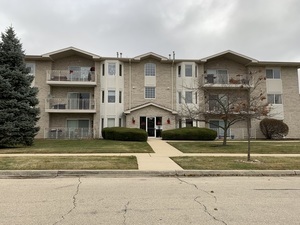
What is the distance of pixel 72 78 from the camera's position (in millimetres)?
28281

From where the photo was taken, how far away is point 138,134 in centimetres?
2256

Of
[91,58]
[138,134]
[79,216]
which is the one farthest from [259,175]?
[91,58]

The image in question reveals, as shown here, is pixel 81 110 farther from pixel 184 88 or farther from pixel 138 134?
pixel 184 88

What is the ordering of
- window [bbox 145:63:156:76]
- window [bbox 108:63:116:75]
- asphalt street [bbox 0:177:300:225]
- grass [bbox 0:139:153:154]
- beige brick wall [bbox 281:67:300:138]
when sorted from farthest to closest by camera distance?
1. beige brick wall [bbox 281:67:300:138]
2. window [bbox 145:63:156:76]
3. window [bbox 108:63:116:75]
4. grass [bbox 0:139:153:154]
5. asphalt street [bbox 0:177:300:225]

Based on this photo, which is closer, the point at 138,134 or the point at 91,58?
the point at 138,134

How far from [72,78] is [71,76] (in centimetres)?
23

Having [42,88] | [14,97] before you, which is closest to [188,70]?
[42,88]

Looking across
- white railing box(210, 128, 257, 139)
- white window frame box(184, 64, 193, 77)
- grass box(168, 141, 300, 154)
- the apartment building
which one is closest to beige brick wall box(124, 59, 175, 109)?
the apartment building

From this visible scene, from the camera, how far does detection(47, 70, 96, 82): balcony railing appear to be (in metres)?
28.2

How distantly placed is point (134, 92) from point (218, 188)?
22.3 m

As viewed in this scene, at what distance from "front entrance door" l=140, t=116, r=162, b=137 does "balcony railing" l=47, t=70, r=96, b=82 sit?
6562 mm

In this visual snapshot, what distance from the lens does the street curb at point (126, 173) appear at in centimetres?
899

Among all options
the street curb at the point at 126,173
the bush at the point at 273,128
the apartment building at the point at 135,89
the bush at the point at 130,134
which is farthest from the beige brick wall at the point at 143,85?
the street curb at the point at 126,173

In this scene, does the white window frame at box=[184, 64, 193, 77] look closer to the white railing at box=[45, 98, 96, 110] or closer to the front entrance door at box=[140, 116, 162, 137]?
the front entrance door at box=[140, 116, 162, 137]
